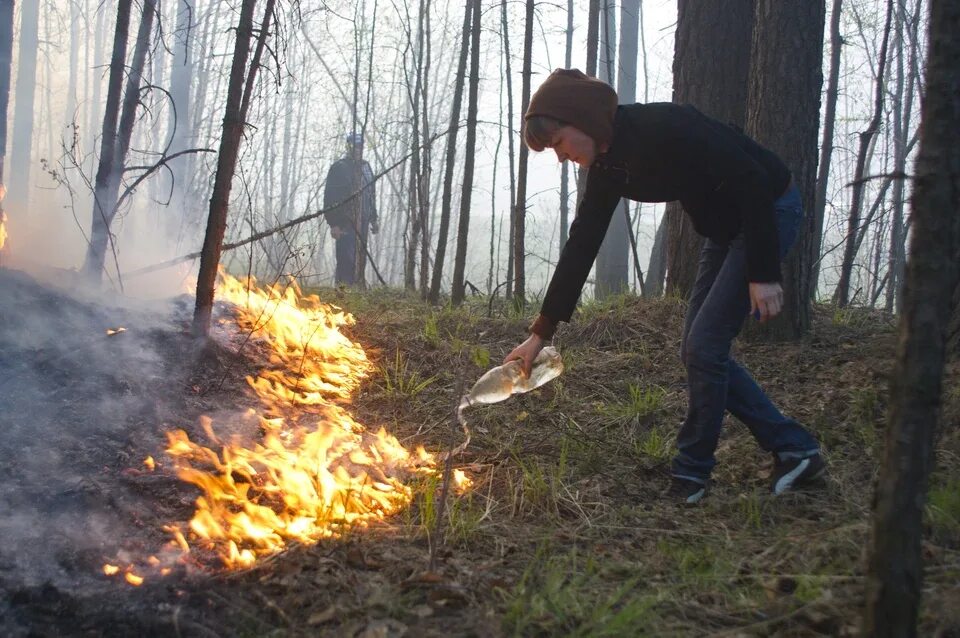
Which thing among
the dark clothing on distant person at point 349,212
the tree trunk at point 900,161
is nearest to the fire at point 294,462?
the dark clothing on distant person at point 349,212

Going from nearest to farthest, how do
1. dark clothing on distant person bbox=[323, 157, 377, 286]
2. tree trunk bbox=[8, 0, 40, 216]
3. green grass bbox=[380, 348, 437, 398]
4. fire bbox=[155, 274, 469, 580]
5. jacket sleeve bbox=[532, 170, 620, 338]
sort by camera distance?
fire bbox=[155, 274, 469, 580] → jacket sleeve bbox=[532, 170, 620, 338] → green grass bbox=[380, 348, 437, 398] → dark clothing on distant person bbox=[323, 157, 377, 286] → tree trunk bbox=[8, 0, 40, 216]

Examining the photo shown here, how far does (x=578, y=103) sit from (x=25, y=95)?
28.3 meters

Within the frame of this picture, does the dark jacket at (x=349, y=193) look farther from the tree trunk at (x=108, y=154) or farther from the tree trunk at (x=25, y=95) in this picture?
the tree trunk at (x=25, y=95)

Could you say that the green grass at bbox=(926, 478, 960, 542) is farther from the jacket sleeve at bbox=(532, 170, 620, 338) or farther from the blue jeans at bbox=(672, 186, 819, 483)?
the jacket sleeve at bbox=(532, 170, 620, 338)

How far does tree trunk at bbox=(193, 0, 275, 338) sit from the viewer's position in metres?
4.22

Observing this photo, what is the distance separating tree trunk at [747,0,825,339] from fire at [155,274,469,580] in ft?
9.46

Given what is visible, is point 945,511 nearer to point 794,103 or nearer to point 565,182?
point 794,103

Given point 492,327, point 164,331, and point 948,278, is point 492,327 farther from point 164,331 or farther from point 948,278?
point 948,278

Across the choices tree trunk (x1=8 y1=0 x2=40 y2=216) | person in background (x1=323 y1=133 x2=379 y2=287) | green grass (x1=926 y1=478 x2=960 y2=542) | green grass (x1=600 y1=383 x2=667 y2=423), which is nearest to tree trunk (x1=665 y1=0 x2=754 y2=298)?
green grass (x1=600 y1=383 x2=667 y2=423)

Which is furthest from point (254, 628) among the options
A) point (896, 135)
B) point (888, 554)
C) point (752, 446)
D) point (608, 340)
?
point (896, 135)

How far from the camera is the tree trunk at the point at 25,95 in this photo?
2267 cm

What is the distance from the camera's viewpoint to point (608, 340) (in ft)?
17.6

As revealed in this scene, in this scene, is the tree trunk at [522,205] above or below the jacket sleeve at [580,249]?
above

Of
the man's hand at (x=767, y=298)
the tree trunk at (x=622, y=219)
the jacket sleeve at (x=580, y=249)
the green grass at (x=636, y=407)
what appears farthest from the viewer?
the tree trunk at (x=622, y=219)
